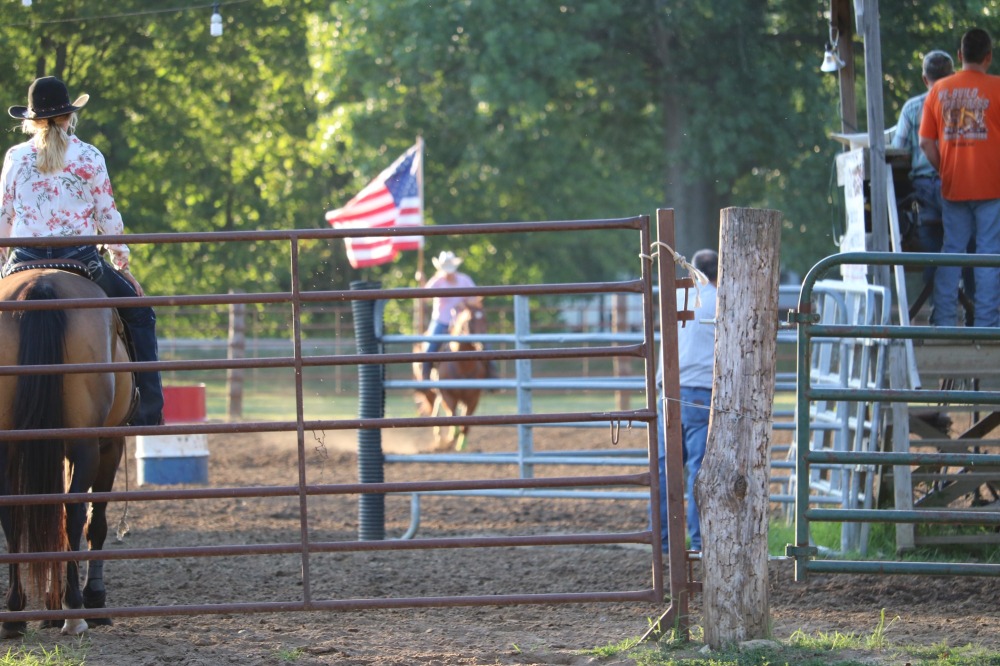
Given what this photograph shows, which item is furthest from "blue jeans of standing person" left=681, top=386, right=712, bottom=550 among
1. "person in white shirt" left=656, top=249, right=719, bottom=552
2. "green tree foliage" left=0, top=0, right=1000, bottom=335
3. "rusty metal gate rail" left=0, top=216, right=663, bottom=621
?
"green tree foliage" left=0, top=0, right=1000, bottom=335

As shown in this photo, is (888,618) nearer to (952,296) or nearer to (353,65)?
(952,296)

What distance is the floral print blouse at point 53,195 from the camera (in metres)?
5.19

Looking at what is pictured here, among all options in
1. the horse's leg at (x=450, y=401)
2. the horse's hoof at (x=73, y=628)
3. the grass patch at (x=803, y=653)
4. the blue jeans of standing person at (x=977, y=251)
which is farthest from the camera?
the horse's leg at (x=450, y=401)

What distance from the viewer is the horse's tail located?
474cm

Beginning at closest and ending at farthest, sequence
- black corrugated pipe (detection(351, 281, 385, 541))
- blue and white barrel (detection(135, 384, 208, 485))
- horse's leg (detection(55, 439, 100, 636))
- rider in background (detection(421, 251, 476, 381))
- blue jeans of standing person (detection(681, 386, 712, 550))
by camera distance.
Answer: horse's leg (detection(55, 439, 100, 636))
blue jeans of standing person (detection(681, 386, 712, 550))
black corrugated pipe (detection(351, 281, 385, 541))
blue and white barrel (detection(135, 384, 208, 485))
rider in background (detection(421, 251, 476, 381))

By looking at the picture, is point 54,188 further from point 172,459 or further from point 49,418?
point 172,459

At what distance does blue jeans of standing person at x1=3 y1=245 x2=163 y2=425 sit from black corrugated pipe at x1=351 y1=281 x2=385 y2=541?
1842mm

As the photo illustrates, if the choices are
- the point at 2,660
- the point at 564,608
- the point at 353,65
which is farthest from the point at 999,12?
the point at 353,65

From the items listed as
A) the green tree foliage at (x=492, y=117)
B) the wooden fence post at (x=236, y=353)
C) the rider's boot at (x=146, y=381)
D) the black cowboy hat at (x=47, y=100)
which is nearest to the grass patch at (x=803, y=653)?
the rider's boot at (x=146, y=381)

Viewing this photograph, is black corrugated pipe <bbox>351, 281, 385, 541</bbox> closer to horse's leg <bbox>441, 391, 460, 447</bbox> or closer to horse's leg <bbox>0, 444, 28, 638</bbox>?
horse's leg <bbox>0, 444, 28, 638</bbox>

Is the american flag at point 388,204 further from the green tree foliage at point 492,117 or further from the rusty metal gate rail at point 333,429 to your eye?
the rusty metal gate rail at point 333,429

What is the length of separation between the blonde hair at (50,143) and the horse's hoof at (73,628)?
1961 millimetres

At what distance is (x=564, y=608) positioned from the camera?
221 inches

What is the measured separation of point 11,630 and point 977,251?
17.3 feet
